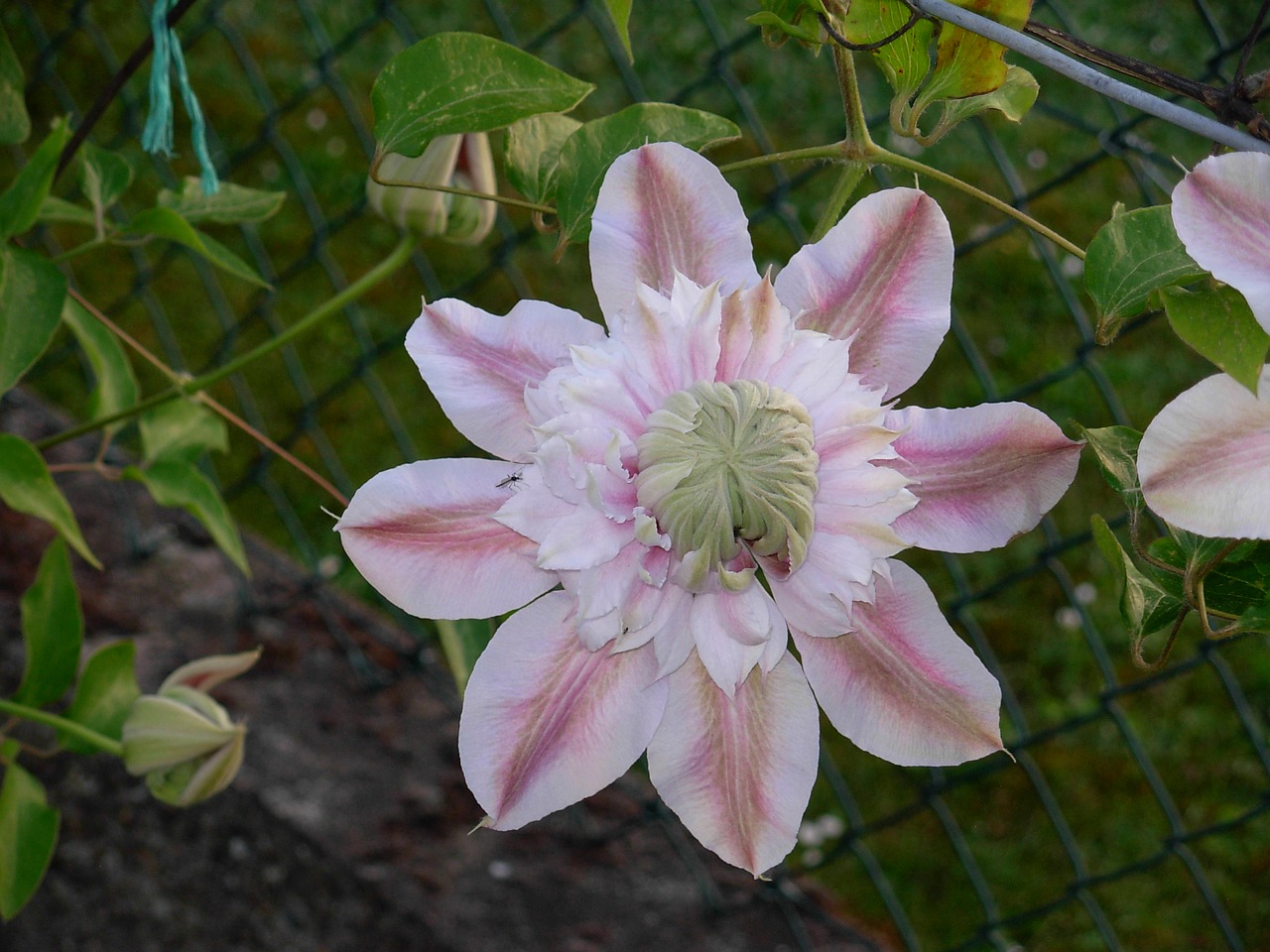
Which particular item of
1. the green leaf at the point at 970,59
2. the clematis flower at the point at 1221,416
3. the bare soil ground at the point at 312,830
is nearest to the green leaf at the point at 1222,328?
the clematis flower at the point at 1221,416

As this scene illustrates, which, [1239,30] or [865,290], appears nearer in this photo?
[865,290]

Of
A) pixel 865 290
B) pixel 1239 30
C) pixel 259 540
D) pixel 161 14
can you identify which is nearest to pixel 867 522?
pixel 865 290

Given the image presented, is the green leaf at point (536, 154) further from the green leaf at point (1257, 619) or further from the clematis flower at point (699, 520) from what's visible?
the green leaf at point (1257, 619)

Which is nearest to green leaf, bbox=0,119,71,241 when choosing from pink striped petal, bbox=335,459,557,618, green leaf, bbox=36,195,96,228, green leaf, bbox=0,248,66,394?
green leaf, bbox=0,248,66,394

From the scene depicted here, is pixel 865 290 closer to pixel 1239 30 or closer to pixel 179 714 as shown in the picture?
pixel 179 714

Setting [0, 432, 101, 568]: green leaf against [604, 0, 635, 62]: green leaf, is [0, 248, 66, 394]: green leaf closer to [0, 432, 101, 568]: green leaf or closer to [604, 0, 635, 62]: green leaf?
[0, 432, 101, 568]: green leaf

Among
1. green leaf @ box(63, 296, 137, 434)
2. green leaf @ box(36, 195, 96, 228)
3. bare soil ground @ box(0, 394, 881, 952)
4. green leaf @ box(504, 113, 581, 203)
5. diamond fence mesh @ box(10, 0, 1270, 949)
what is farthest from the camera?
diamond fence mesh @ box(10, 0, 1270, 949)
